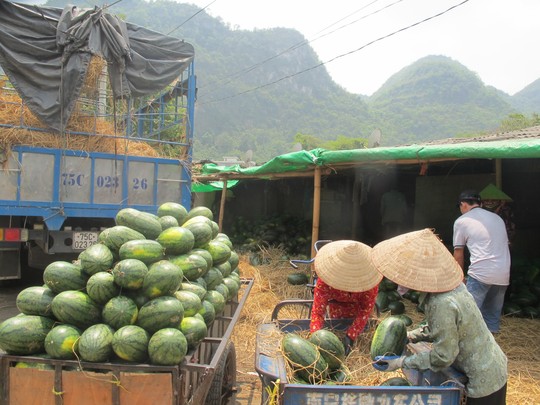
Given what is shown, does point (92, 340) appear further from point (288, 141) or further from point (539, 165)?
point (288, 141)

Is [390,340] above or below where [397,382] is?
above

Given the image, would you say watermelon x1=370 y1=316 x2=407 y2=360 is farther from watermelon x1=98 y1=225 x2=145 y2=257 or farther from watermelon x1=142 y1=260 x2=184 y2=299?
watermelon x1=98 y1=225 x2=145 y2=257

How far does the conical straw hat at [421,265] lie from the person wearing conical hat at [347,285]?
0.84m

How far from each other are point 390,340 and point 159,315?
1740mm

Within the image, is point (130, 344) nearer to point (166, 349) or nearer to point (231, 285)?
point (166, 349)

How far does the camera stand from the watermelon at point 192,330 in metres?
2.81

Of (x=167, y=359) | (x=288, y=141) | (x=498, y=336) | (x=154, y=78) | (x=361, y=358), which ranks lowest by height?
(x=498, y=336)

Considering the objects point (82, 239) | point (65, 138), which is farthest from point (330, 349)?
point (65, 138)

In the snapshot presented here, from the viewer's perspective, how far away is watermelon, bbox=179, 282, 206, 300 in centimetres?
322

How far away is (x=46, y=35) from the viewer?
6117mm

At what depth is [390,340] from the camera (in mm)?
3348

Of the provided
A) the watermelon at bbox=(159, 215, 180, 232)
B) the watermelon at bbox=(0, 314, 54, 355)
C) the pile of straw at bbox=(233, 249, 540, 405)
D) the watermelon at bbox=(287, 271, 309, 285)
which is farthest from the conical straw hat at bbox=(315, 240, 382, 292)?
the watermelon at bbox=(287, 271, 309, 285)

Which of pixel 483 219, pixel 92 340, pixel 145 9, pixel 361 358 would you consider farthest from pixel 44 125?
pixel 145 9

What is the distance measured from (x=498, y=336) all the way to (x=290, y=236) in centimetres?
638
